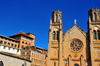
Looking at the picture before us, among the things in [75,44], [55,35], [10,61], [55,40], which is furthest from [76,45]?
[10,61]

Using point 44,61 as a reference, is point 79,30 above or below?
above

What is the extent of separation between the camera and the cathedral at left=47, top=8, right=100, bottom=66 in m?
45.3

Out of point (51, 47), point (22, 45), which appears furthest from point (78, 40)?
point (22, 45)

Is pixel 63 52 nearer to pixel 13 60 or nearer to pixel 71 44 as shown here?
pixel 71 44

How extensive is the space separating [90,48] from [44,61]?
35203mm

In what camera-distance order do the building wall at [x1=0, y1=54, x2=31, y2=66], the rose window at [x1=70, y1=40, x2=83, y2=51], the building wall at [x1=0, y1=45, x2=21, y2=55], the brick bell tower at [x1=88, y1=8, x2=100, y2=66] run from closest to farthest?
the building wall at [x1=0, y1=54, x2=31, y2=66], the brick bell tower at [x1=88, y1=8, x2=100, y2=66], the rose window at [x1=70, y1=40, x2=83, y2=51], the building wall at [x1=0, y1=45, x2=21, y2=55]

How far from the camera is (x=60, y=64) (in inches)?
1772

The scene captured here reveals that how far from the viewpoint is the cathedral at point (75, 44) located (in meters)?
45.3

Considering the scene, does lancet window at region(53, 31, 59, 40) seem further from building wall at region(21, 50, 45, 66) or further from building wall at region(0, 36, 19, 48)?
building wall at region(0, 36, 19, 48)

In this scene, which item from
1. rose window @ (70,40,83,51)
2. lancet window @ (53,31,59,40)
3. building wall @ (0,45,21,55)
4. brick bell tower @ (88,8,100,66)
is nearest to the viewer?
brick bell tower @ (88,8,100,66)

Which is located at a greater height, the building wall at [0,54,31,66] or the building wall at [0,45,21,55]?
the building wall at [0,45,21,55]

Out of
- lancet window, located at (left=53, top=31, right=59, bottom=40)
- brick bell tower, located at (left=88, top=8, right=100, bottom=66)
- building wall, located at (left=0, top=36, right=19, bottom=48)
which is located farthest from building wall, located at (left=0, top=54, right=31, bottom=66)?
building wall, located at (left=0, top=36, right=19, bottom=48)

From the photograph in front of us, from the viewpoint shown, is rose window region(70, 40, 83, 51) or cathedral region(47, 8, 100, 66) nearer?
cathedral region(47, 8, 100, 66)

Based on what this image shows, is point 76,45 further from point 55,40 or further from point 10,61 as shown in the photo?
point 10,61
